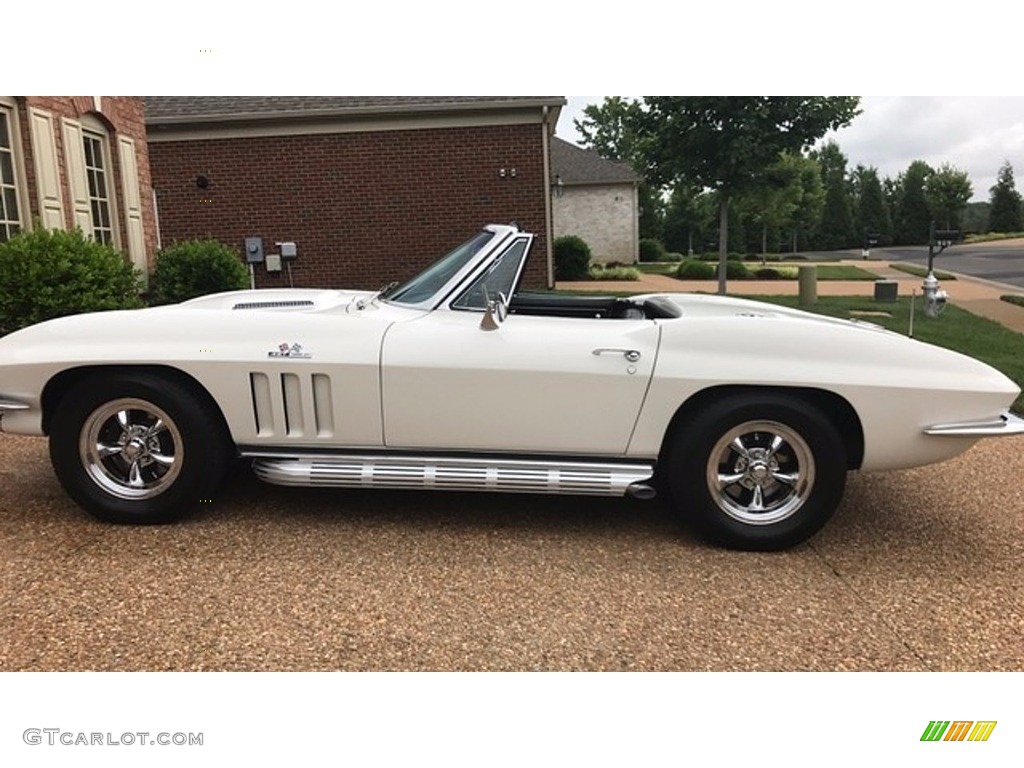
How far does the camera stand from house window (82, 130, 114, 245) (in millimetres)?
9469

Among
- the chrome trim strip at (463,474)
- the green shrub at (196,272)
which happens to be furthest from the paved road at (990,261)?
the green shrub at (196,272)

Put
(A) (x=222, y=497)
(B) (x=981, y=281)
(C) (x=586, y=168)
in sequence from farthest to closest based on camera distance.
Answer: (C) (x=586, y=168) → (B) (x=981, y=281) → (A) (x=222, y=497)

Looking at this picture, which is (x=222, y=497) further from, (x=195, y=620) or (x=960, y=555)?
(x=960, y=555)

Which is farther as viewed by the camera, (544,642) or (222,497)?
(222,497)

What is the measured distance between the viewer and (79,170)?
351 inches

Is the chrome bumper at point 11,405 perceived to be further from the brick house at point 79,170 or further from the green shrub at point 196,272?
the green shrub at point 196,272

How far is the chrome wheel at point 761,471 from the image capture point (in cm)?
330

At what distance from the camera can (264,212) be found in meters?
13.1

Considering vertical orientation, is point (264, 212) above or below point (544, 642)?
above

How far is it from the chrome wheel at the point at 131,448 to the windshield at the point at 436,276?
4.07 feet

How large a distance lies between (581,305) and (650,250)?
2552cm

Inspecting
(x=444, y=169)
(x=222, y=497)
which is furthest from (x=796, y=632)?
(x=444, y=169)

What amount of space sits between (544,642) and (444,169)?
10814 mm

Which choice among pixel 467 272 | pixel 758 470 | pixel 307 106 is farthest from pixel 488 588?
pixel 307 106
